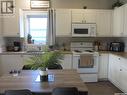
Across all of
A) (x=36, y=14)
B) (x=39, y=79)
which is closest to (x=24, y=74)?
(x=39, y=79)

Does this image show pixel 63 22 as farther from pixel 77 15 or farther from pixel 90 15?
pixel 90 15

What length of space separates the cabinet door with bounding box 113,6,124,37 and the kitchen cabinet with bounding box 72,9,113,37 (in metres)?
0.17

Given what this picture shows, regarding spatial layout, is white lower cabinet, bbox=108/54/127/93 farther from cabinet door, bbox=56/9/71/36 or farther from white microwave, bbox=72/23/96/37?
cabinet door, bbox=56/9/71/36

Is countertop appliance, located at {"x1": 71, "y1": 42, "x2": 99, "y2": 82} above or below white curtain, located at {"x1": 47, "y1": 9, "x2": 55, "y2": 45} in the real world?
below

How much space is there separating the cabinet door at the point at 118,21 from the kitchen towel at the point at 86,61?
102 centimetres

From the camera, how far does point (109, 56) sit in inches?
202

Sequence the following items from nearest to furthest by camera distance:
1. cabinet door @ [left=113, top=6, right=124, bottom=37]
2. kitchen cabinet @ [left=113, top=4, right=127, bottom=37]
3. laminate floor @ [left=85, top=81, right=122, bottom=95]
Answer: laminate floor @ [left=85, top=81, right=122, bottom=95] → kitchen cabinet @ [left=113, top=4, right=127, bottom=37] → cabinet door @ [left=113, top=6, right=124, bottom=37]

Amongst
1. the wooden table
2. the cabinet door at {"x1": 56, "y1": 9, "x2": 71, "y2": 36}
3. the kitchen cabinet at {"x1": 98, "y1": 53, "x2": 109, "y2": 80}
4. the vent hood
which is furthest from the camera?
the vent hood

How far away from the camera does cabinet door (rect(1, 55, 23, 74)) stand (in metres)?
5.09

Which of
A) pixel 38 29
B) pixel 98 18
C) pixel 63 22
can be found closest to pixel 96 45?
pixel 98 18

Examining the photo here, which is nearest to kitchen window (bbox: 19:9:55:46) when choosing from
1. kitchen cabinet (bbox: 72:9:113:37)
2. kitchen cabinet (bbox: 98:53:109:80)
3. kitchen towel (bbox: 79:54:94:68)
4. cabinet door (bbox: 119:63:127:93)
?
kitchen cabinet (bbox: 72:9:113:37)

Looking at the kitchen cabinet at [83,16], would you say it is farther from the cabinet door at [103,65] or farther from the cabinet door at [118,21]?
the cabinet door at [103,65]

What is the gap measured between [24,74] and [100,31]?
10.5 feet

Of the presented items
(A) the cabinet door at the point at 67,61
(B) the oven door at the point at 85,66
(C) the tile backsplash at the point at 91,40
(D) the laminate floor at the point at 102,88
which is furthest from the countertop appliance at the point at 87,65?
(C) the tile backsplash at the point at 91,40
